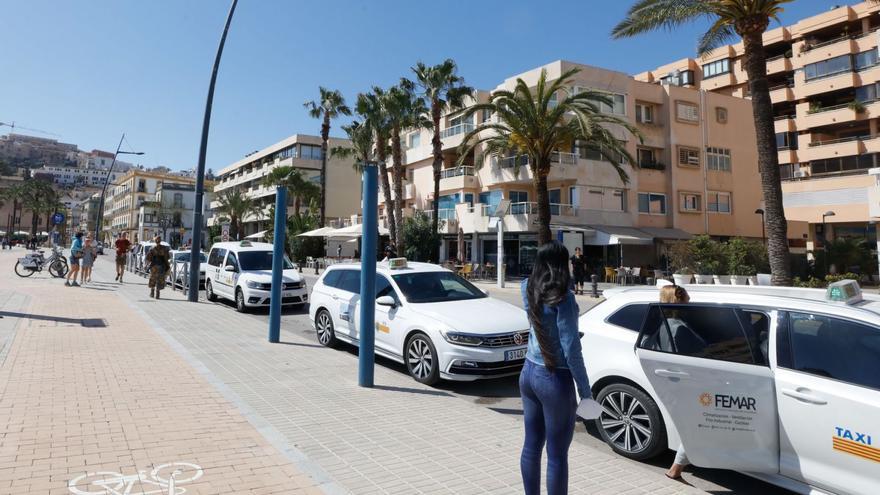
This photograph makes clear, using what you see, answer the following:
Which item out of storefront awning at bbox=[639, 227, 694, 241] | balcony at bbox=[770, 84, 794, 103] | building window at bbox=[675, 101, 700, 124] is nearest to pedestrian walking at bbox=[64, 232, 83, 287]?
storefront awning at bbox=[639, 227, 694, 241]

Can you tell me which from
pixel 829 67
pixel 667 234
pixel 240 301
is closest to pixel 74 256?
pixel 240 301

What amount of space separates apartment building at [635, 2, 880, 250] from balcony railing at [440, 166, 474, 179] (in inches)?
654

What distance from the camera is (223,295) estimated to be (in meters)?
14.9

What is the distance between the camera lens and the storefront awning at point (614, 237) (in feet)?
96.8

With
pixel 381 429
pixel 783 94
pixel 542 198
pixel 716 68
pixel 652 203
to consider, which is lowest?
pixel 381 429

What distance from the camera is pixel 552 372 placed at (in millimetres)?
3064

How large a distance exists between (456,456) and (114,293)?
15.3m

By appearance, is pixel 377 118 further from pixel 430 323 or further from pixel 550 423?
pixel 550 423

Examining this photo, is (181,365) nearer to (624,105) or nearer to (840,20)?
(624,105)

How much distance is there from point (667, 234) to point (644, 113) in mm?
8798

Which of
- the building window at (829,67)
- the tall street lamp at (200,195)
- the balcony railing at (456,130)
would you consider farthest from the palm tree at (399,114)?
the building window at (829,67)

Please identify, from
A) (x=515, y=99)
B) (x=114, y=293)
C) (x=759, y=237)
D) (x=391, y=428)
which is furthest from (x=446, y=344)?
(x=759, y=237)

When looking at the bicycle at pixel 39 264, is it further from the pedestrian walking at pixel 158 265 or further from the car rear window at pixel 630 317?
the car rear window at pixel 630 317

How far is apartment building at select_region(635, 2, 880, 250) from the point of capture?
36.9 m
